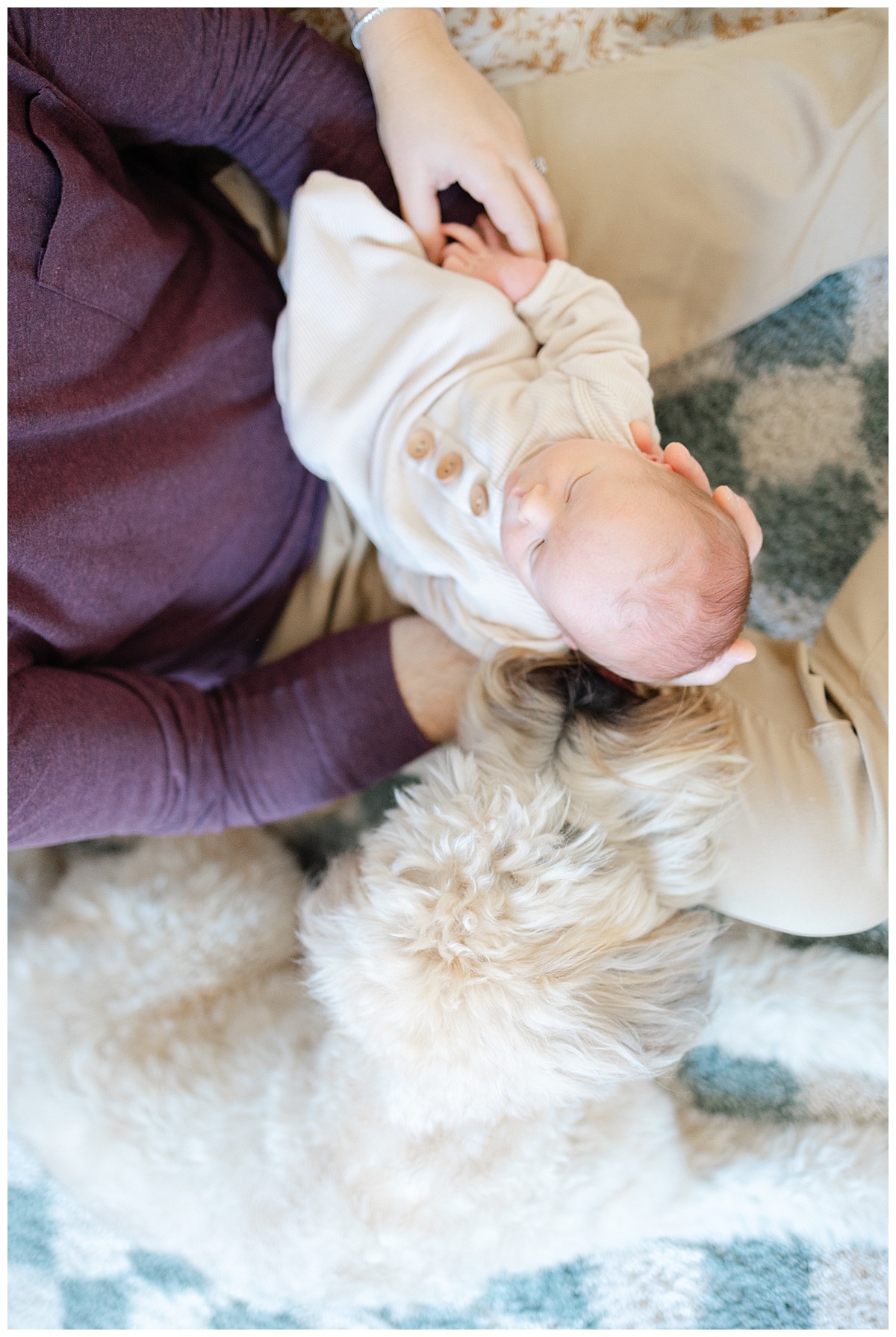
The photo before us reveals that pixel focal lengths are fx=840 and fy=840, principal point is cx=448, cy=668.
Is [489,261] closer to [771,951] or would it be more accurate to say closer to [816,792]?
[816,792]

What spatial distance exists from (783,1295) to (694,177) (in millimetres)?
1209

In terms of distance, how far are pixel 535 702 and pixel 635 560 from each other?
0.17m

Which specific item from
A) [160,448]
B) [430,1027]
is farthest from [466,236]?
[430,1027]

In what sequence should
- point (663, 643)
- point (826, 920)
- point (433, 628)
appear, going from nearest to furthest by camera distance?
point (663, 643)
point (826, 920)
point (433, 628)

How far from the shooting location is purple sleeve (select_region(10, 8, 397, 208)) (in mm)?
685

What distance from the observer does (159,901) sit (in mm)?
1009

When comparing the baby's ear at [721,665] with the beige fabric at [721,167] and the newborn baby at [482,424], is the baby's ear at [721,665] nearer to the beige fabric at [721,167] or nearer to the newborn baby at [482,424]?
the newborn baby at [482,424]

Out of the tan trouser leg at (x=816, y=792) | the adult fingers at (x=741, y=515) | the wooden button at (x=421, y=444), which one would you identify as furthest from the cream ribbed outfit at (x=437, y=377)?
the tan trouser leg at (x=816, y=792)

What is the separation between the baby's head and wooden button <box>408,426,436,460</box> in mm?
150

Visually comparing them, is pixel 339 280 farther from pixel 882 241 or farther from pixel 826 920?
pixel 826 920

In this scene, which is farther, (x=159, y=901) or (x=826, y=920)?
(x=159, y=901)

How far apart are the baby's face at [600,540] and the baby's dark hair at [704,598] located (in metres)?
0.01

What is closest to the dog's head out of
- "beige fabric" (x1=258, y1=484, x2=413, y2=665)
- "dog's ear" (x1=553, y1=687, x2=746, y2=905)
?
"dog's ear" (x1=553, y1=687, x2=746, y2=905)

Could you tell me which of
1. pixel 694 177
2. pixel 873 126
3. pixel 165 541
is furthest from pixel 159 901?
pixel 873 126
